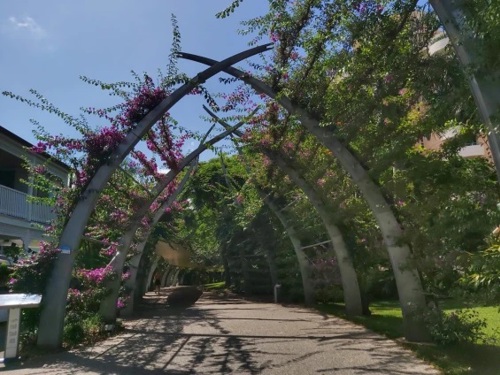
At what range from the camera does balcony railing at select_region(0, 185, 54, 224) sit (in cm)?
1705

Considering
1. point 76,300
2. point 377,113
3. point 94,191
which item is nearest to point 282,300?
point 76,300

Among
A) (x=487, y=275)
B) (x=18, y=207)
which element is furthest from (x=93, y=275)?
(x=487, y=275)

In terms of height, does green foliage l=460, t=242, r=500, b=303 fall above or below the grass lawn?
above

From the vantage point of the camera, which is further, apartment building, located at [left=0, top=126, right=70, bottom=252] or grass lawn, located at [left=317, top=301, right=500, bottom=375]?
apartment building, located at [left=0, top=126, right=70, bottom=252]

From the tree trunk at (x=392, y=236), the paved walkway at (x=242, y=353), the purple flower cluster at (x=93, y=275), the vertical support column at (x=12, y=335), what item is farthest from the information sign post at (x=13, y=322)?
the tree trunk at (x=392, y=236)

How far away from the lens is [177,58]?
991 centimetres

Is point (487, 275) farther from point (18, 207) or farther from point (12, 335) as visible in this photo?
point (18, 207)

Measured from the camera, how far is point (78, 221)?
30.8 feet

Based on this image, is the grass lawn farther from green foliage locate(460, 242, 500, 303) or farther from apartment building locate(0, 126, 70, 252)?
apartment building locate(0, 126, 70, 252)

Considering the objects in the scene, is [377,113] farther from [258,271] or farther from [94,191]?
[258,271]

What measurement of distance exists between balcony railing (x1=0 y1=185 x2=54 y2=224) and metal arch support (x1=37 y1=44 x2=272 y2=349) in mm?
7978

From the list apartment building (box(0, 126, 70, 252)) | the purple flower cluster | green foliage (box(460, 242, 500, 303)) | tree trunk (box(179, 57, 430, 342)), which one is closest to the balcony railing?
apartment building (box(0, 126, 70, 252))

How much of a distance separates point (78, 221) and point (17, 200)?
33.3ft

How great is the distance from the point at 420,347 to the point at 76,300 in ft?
23.0
